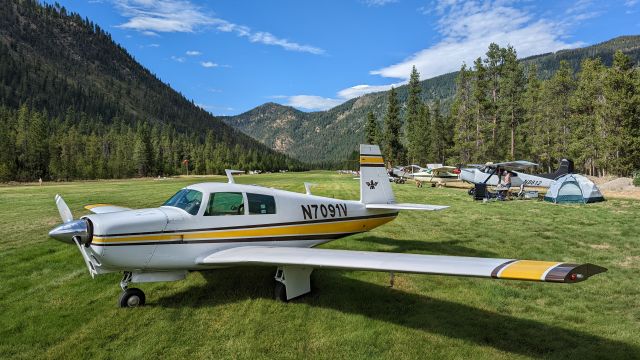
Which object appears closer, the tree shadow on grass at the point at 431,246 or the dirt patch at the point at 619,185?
the tree shadow on grass at the point at 431,246

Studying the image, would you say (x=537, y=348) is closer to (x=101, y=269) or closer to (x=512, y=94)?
(x=101, y=269)

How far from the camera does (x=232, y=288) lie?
762cm

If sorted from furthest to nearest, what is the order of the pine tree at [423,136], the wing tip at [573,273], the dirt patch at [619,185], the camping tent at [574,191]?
1. the pine tree at [423,136]
2. the dirt patch at [619,185]
3. the camping tent at [574,191]
4. the wing tip at [573,273]

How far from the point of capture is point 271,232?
25.3ft

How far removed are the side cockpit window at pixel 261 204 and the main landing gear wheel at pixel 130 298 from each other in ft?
8.20

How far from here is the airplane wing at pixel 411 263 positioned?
4020mm

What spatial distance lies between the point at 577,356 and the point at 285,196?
18.6 ft

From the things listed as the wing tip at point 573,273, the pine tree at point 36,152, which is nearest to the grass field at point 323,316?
the wing tip at point 573,273

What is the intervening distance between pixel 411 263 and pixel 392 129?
219 feet

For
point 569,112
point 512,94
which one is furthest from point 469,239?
point 569,112

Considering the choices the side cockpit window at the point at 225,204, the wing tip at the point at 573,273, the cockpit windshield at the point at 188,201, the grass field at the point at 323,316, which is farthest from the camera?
the side cockpit window at the point at 225,204

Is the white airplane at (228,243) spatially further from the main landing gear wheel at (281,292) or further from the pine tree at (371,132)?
the pine tree at (371,132)

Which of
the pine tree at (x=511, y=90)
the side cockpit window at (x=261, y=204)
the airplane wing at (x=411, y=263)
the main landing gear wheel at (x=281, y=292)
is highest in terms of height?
the pine tree at (x=511, y=90)

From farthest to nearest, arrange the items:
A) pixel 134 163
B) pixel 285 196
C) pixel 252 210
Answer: pixel 134 163 → pixel 285 196 → pixel 252 210
